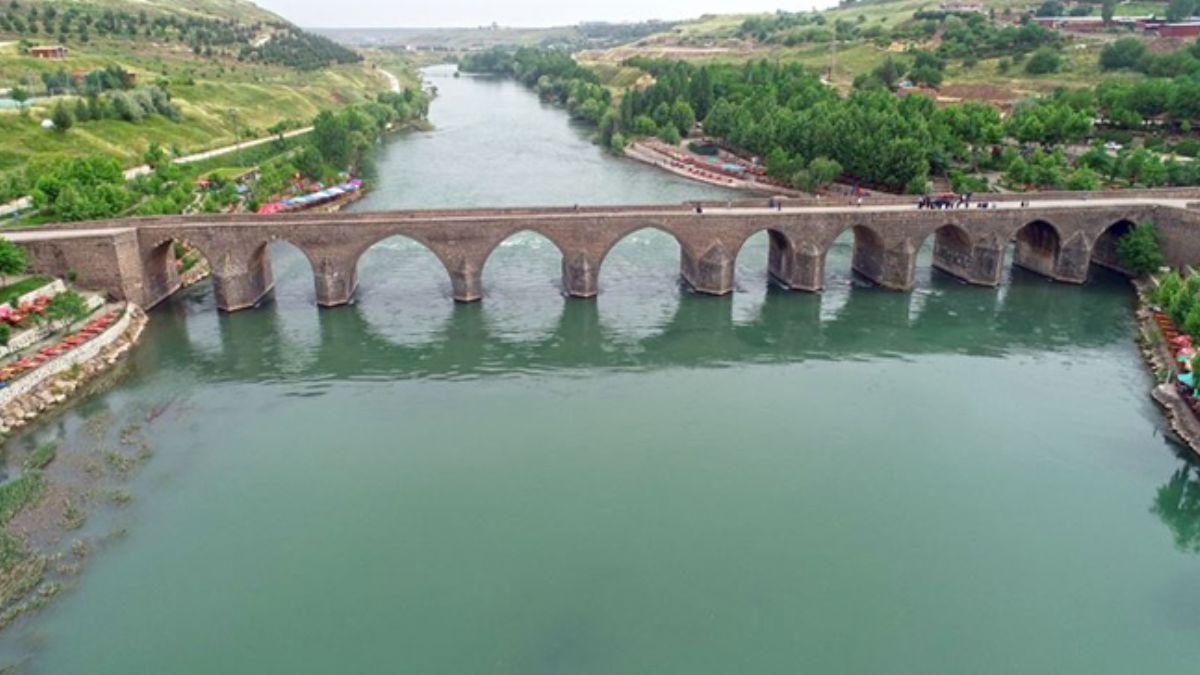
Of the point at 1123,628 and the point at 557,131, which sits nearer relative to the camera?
the point at 1123,628

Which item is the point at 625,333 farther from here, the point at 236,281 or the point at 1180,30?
the point at 1180,30

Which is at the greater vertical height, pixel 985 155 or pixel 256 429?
pixel 985 155

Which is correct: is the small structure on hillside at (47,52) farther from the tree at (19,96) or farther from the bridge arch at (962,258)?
the bridge arch at (962,258)

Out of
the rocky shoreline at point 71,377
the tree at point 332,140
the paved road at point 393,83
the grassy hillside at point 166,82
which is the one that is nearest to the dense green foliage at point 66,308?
the rocky shoreline at point 71,377

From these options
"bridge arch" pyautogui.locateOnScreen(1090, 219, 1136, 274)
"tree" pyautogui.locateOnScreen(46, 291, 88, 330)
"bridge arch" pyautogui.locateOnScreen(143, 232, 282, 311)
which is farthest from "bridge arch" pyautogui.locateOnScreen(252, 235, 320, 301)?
"bridge arch" pyautogui.locateOnScreen(1090, 219, 1136, 274)

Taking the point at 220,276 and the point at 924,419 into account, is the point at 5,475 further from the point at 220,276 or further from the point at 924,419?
the point at 924,419

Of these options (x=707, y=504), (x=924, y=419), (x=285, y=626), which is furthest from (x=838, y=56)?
(x=285, y=626)
